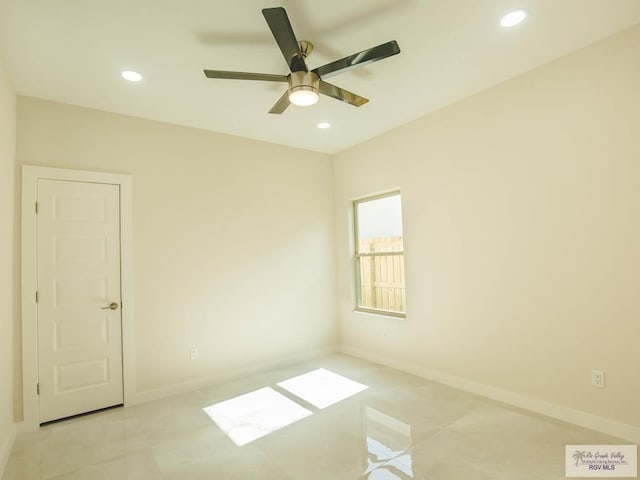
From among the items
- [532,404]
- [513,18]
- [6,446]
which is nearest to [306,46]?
[513,18]

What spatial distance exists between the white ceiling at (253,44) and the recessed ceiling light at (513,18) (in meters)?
0.04

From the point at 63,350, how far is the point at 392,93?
3754 millimetres

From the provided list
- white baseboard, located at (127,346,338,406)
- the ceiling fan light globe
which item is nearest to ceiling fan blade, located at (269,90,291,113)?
the ceiling fan light globe

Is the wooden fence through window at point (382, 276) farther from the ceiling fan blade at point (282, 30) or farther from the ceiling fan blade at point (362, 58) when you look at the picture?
the ceiling fan blade at point (282, 30)

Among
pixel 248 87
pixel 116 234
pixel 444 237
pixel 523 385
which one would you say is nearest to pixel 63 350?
pixel 116 234

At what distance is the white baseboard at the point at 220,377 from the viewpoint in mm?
3377

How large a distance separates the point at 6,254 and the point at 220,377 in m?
2.26

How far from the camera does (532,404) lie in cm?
288

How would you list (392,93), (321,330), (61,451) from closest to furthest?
(61,451) < (392,93) < (321,330)

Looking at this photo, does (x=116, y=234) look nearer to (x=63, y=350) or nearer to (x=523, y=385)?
(x=63, y=350)

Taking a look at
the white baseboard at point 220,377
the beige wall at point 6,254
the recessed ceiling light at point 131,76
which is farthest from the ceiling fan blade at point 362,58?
the white baseboard at point 220,377

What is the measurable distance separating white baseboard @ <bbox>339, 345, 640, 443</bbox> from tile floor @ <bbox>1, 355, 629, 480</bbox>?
0.26 ft

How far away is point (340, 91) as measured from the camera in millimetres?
2453

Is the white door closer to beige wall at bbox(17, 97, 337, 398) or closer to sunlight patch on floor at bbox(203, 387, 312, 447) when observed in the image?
beige wall at bbox(17, 97, 337, 398)
